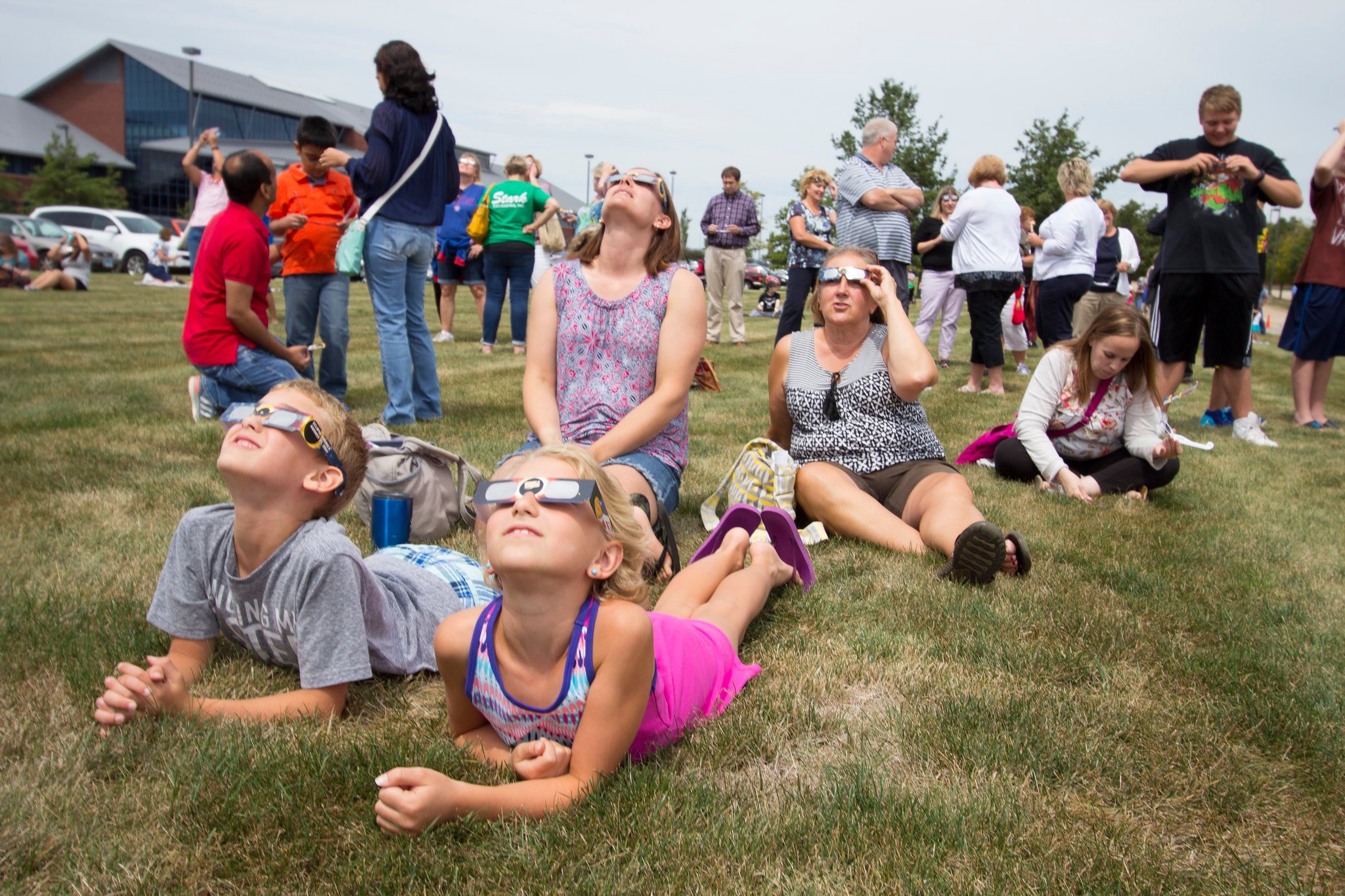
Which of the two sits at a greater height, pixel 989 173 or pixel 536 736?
pixel 989 173

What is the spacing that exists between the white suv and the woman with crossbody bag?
24827 millimetres

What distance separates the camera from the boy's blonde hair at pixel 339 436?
2682mm

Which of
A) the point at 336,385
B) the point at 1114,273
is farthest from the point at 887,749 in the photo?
the point at 1114,273

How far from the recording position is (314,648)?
2.56 m

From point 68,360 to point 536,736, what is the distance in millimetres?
10282

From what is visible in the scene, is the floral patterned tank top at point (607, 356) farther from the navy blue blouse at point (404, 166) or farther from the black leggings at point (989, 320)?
the black leggings at point (989, 320)

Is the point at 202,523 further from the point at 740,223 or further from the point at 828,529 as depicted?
the point at 740,223

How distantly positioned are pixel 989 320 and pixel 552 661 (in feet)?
26.6

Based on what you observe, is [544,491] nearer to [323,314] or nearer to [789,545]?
[789,545]

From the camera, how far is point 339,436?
2.71 metres

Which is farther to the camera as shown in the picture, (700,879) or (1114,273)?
(1114,273)

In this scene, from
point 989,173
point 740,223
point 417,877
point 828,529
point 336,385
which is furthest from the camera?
point 740,223

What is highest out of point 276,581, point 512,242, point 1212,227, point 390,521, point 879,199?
point 879,199

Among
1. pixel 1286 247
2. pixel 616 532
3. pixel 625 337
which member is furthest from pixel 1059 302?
pixel 1286 247
